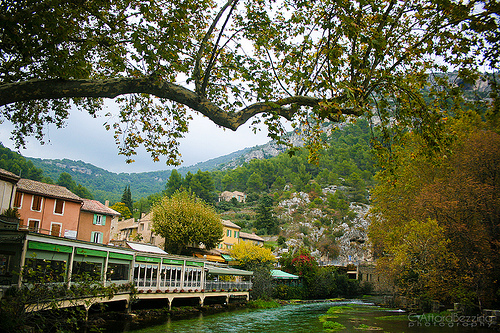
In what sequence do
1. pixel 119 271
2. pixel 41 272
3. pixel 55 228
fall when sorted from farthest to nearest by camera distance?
pixel 55 228 → pixel 119 271 → pixel 41 272

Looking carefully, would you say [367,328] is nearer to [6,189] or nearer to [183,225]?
[183,225]

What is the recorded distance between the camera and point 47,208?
2769 centimetres

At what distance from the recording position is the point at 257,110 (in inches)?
253

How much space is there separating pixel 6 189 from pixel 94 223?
10519mm

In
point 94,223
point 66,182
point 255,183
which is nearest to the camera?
point 94,223

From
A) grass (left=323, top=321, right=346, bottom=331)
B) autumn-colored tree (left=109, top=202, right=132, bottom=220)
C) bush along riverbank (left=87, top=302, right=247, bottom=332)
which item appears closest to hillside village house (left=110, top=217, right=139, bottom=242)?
autumn-colored tree (left=109, top=202, right=132, bottom=220)

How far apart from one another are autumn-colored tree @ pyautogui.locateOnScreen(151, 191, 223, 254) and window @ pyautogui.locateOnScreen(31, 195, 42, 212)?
492 inches

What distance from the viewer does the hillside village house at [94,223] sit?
104 feet

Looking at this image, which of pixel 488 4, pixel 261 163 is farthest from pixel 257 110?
pixel 261 163

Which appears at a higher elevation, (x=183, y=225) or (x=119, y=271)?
(x=183, y=225)

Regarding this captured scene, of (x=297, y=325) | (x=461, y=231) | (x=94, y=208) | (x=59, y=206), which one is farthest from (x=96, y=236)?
(x=461, y=231)

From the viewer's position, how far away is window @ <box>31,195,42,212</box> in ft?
87.8

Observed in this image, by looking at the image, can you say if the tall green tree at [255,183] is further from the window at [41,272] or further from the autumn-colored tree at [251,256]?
the window at [41,272]

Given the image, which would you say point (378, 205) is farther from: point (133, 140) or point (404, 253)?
point (133, 140)
